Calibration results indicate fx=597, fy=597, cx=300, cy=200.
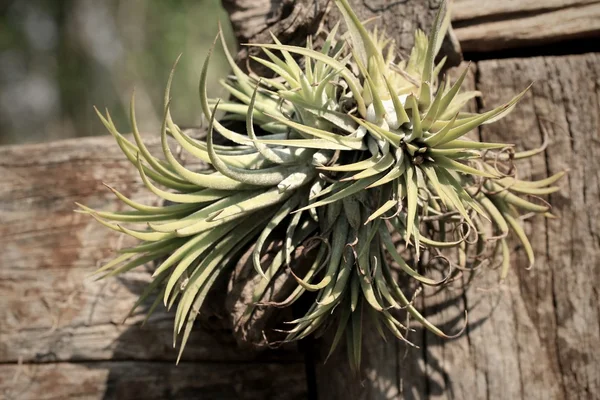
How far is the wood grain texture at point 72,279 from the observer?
155 cm

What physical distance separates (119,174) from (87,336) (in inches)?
17.6

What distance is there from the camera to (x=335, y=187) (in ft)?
3.81

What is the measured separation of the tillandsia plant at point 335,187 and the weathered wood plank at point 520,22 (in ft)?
0.78

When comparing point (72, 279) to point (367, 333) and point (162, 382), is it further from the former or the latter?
point (367, 333)

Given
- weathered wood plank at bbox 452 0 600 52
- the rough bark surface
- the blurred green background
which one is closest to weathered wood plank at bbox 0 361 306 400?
the rough bark surface

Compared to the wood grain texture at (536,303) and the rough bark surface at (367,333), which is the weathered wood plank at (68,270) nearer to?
the rough bark surface at (367,333)

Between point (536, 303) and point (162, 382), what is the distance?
0.94m

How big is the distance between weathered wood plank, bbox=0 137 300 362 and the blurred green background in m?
3.83

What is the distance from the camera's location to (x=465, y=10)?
150 cm

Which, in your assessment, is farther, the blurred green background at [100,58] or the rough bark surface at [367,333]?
the blurred green background at [100,58]

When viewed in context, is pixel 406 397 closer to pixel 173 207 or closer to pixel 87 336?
pixel 173 207

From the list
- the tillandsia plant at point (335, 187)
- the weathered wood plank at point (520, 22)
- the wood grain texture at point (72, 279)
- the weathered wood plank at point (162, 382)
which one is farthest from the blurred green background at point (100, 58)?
the tillandsia plant at point (335, 187)

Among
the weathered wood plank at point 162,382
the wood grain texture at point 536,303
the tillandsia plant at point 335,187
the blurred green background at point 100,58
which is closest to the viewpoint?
the tillandsia plant at point 335,187

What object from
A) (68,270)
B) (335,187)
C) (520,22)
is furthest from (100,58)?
(335,187)
